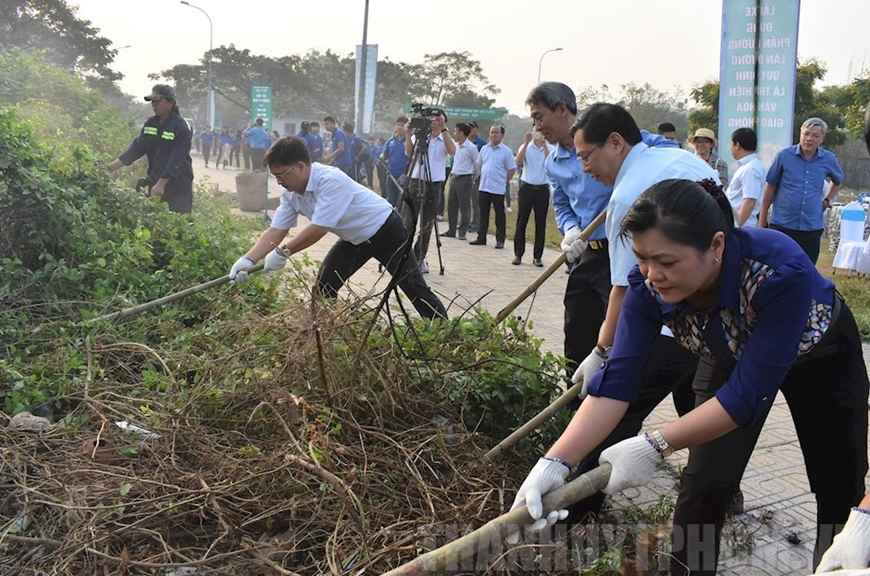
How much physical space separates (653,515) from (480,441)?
769 millimetres

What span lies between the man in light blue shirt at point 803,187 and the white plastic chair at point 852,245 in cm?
361

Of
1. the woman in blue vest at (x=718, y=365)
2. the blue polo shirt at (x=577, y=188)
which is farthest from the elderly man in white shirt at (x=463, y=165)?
the woman in blue vest at (x=718, y=365)

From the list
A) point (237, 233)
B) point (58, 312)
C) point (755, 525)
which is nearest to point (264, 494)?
point (755, 525)

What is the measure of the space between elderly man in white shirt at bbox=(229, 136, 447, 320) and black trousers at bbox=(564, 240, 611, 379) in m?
0.95

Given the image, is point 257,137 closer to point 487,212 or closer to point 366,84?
point 366,84

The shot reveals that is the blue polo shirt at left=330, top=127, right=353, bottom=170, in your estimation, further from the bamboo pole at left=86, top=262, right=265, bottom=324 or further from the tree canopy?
the tree canopy

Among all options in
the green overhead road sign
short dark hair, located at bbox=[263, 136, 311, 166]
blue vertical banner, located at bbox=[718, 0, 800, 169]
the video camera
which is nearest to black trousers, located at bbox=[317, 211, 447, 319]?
short dark hair, located at bbox=[263, 136, 311, 166]

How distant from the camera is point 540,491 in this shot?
2.14m

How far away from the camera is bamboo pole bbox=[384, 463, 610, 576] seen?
1903 mm

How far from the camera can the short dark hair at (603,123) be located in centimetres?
310

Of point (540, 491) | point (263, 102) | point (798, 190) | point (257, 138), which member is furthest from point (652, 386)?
point (263, 102)

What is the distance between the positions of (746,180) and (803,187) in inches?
20.3

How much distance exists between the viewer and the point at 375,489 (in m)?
2.82

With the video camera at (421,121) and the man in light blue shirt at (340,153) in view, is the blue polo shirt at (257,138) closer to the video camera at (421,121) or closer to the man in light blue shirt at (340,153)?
the man in light blue shirt at (340,153)
